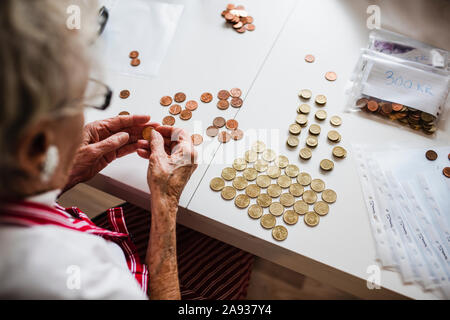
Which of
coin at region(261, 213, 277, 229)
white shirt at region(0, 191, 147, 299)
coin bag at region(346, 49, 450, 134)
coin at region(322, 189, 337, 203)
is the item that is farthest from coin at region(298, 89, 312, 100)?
white shirt at region(0, 191, 147, 299)

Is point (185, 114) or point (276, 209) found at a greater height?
point (185, 114)

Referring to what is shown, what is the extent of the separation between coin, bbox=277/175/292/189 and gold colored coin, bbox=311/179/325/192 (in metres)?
0.07

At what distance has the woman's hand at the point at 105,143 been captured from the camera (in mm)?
959

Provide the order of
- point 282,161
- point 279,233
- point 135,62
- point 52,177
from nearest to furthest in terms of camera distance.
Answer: point 52,177, point 279,233, point 282,161, point 135,62

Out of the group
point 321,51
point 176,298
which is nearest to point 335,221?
point 176,298

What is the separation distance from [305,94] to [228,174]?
0.41m

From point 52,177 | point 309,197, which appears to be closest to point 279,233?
point 309,197

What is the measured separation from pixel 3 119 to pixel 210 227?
63 centimetres

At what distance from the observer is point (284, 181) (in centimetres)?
94

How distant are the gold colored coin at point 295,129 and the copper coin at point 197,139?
30cm

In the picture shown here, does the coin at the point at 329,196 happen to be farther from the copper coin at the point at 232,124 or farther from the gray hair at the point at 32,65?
the gray hair at the point at 32,65

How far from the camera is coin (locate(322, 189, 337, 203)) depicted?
0.91 metres

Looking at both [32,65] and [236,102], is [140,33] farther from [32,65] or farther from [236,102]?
[32,65]

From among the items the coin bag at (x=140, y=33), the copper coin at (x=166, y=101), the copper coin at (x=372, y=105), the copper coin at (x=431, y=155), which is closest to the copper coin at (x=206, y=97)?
the copper coin at (x=166, y=101)
